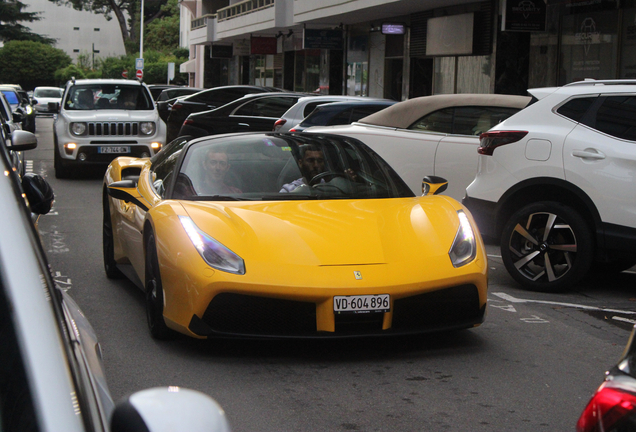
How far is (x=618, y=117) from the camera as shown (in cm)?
686

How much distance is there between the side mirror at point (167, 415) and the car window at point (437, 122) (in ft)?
28.2

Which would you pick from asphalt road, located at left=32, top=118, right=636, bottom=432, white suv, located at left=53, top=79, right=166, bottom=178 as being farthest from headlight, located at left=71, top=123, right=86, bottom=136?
asphalt road, located at left=32, top=118, right=636, bottom=432

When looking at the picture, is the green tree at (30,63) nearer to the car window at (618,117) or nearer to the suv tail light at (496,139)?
the suv tail light at (496,139)

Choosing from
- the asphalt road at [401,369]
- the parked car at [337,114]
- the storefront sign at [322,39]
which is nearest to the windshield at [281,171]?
the asphalt road at [401,369]

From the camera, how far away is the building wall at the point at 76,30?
10488 centimetres

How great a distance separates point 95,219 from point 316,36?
20240mm

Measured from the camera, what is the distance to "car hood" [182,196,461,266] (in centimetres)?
498

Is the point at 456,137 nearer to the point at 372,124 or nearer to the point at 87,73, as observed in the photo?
the point at 372,124

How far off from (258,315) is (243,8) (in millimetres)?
36584

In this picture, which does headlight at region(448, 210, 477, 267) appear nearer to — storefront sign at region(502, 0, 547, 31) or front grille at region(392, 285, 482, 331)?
front grille at region(392, 285, 482, 331)

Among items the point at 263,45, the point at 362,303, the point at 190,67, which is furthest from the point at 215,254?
the point at 190,67

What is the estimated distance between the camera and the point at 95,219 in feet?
35.8

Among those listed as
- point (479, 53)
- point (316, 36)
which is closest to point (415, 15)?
point (479, 53)

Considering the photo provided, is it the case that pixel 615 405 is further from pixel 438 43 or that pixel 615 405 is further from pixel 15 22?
pixel 15 22
